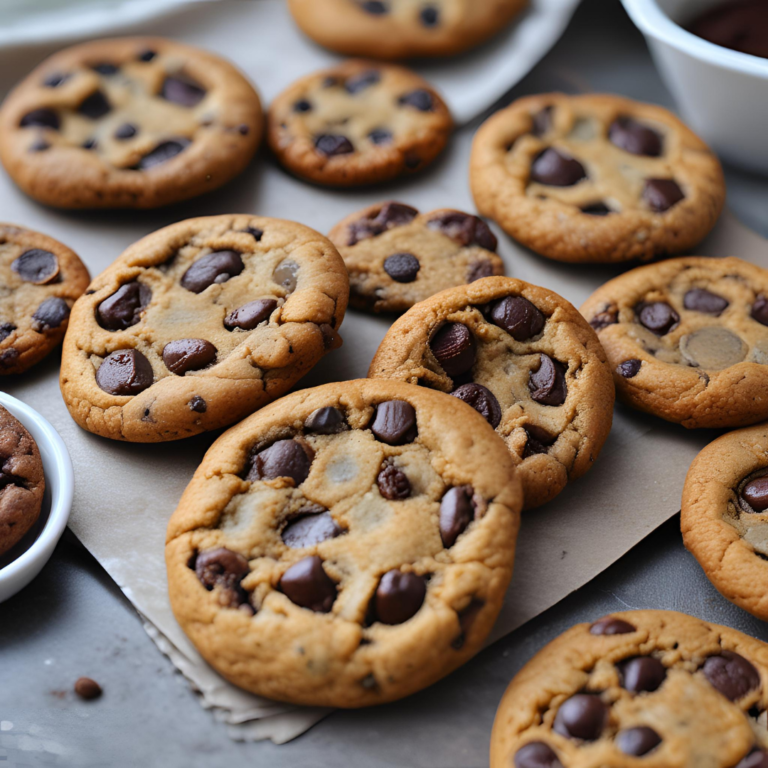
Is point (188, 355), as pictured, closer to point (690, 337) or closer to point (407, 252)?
point (407, 252)

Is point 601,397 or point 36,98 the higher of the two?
point 36,98

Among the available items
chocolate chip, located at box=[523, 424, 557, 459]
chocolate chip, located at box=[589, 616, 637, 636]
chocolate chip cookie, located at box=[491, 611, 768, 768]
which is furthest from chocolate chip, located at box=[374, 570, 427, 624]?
chocolate chip, located at box=[523, 424, 557, 459]

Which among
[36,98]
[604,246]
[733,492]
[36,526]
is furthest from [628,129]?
[36,526]

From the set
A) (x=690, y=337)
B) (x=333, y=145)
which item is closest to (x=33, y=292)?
(x=333, y=145)

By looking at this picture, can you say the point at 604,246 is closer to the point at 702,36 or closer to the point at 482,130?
the point at 482,130

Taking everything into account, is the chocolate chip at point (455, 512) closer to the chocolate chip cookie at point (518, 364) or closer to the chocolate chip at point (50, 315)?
the chocolate chip cookie at point (518, 364)
